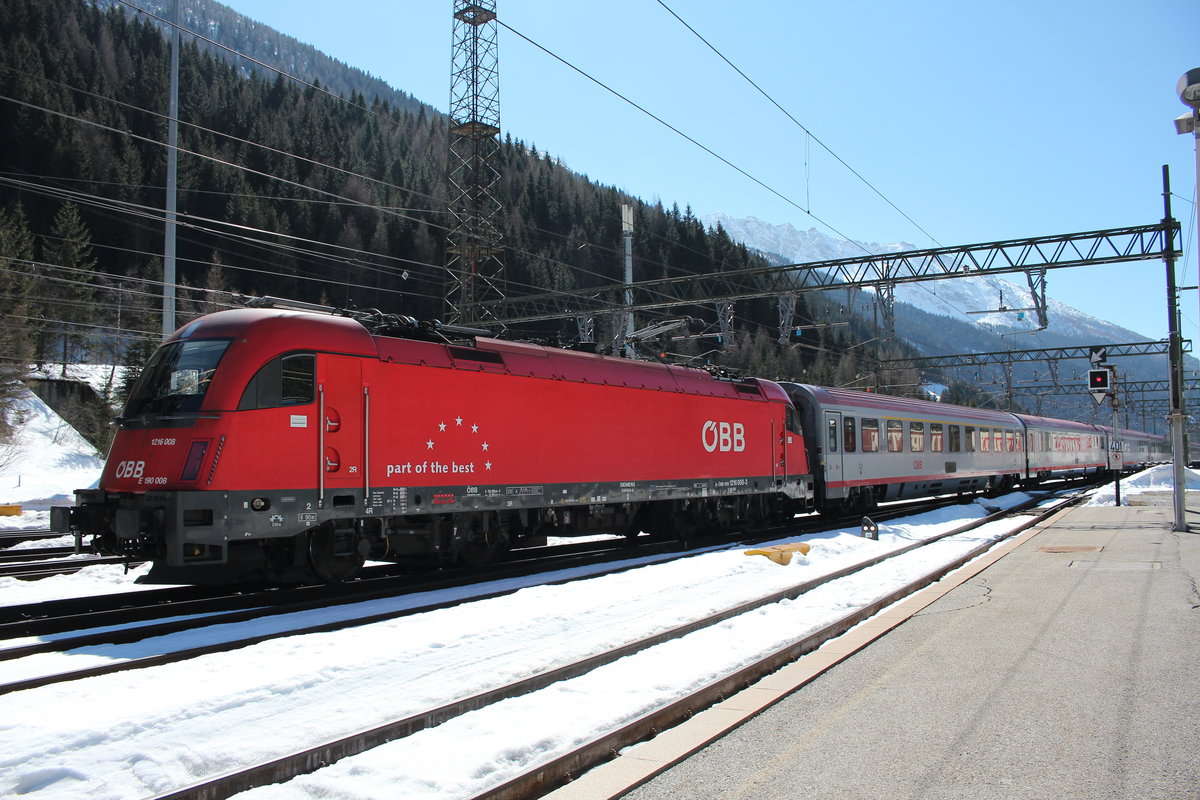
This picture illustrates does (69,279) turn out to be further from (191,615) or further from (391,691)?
(391,691)

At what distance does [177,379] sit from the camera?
10.3 meters

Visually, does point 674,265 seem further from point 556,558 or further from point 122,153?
point 556,558

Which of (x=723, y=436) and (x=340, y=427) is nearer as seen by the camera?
(x=340, y=427)

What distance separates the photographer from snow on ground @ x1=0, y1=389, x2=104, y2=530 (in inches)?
1257

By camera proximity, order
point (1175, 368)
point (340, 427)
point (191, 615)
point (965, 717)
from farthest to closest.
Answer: point (1175, 368), point (340, 427), point (191, 615), point (965, 717)

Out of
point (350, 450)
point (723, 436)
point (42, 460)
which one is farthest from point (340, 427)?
point (42, 460)

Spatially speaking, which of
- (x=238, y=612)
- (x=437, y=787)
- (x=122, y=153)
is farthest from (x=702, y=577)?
(x=122, y=153)

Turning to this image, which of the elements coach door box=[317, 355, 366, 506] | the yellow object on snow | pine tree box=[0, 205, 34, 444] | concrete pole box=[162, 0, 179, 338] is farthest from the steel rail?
pine tree box=[0, 205, 34, 444]

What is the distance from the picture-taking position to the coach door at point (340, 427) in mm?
10703

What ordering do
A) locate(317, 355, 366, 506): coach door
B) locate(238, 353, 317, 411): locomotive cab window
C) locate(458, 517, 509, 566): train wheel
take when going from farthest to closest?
locate(458, 517, 509, 566): train wheel
locate(317, 355, 366, 506): coach door
locate(238, 353, 317, 411): locomotive cab window

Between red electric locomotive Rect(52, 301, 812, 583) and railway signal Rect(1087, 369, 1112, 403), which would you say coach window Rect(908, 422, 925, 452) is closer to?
railway signal Rect(1087, 369, 1112, 403)

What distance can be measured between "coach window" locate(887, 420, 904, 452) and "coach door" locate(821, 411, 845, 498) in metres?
3.09

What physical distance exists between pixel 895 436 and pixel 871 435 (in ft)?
5.56

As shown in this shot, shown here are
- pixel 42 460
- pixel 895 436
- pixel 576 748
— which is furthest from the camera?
pixel 42 460
